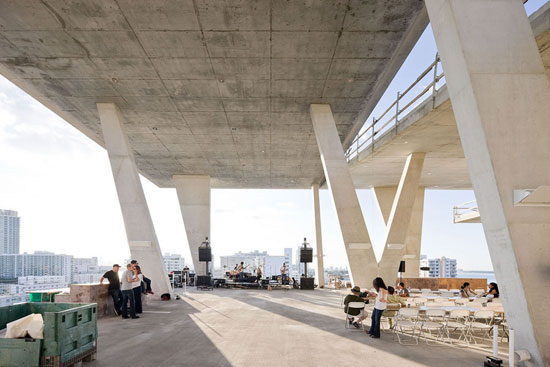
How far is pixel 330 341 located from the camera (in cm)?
685

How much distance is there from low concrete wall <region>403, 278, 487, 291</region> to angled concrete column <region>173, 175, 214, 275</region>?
42.8 ft

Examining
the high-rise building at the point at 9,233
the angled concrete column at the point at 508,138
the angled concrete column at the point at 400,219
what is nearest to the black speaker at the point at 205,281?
the angled concrete column at the point at 400,219

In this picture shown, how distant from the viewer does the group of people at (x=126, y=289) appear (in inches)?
360

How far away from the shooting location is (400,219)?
632 inches

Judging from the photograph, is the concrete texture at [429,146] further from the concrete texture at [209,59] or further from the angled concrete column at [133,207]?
the angled concrete column at [133,207]

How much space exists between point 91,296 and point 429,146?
12.6 meters

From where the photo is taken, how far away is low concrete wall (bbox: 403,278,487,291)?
63.6 feet

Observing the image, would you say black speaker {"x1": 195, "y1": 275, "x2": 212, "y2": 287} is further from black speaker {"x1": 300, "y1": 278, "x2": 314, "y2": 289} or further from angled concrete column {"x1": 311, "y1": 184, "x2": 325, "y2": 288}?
angled concrete column {"x1": 311, "y1": 184, "x2": 325, "y2": 288}

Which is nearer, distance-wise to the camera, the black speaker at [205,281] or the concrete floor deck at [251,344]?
the concrete floor deck at [251,344]

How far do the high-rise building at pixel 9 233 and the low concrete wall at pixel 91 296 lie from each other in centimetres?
2596

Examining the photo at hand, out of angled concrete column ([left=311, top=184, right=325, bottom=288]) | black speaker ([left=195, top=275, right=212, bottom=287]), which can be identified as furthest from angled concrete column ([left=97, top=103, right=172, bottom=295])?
angled concrete column ([left=311, top=184, right=325, bottom=288])

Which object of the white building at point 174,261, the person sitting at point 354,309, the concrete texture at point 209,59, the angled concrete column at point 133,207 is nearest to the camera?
the person sitting at point 354,309

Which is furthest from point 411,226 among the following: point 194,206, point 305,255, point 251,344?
point 251,344

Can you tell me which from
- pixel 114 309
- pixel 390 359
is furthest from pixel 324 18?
pixel 114 309
